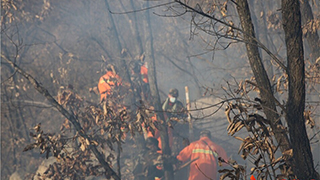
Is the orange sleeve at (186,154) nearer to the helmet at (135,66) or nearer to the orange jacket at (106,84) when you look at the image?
the orange jacket at (106,84)

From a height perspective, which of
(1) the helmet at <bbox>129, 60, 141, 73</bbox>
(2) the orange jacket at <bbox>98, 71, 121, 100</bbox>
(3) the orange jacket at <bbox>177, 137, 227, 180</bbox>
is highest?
(1) the helmet at <bbox>129, 60, 141, 73</bbox>

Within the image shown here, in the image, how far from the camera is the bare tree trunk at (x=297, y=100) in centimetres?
318

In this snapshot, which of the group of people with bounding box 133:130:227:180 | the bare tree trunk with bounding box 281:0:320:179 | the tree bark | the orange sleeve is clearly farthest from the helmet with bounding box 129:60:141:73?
the bare tree trunk with bounding box 281:0:320:179

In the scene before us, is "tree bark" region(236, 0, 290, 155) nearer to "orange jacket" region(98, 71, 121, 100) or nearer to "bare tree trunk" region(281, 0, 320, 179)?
"bare tree trunk" region(281, 0, 320, 179)

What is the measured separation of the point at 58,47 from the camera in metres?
12.3

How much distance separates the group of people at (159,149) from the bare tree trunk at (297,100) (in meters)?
2.62

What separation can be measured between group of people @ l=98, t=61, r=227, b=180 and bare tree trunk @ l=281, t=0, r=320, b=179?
2621 millimetres

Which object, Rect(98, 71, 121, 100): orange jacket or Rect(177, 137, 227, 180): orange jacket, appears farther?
Rect(98, 71, 121, 100): orange jacket

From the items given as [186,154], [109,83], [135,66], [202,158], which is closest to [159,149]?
[186,154]

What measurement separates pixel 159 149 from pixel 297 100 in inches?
250

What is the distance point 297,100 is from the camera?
319 cm

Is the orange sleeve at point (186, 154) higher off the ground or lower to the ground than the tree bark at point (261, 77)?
lower

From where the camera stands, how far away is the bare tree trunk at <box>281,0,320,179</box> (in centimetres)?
318

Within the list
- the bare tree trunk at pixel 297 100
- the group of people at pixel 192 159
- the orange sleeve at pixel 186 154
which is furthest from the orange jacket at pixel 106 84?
the bare tree trunk at pixel 297 100
